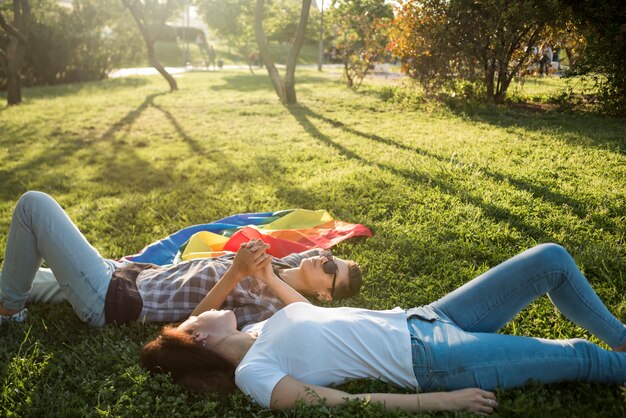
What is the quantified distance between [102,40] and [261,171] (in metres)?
20.2

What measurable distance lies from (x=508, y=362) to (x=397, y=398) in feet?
1.83

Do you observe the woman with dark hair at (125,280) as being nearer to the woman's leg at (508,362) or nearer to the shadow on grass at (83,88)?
the woman's leg at (508,362)

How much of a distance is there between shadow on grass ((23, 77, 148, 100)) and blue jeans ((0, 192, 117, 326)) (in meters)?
15.3

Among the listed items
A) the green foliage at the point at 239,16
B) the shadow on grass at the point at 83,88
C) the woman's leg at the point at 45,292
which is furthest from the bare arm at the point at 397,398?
the green foliage at the point at 239,16

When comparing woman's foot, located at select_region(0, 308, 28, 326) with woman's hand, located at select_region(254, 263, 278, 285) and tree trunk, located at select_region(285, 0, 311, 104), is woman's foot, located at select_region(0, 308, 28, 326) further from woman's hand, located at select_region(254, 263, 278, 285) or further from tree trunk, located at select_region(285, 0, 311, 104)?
tree trunk, located at select_region(285, 0, 311, 104)

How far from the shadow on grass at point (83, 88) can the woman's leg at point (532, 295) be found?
17204mm

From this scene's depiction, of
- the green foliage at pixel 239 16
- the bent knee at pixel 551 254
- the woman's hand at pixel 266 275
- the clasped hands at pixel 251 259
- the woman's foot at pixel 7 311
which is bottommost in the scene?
the woman's foot at pixel 7 311

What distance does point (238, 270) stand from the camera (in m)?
3.07

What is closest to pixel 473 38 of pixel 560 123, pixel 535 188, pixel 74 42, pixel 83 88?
pixel 560 123

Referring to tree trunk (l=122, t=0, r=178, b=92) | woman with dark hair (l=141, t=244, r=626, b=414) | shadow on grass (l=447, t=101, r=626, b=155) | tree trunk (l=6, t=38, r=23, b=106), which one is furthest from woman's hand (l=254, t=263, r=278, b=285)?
tree trunk (l=122, t=0, r=178, b=92)

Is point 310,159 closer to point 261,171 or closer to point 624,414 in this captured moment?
point 261,171

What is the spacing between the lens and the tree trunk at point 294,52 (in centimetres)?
1219

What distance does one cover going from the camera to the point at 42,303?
3854mm

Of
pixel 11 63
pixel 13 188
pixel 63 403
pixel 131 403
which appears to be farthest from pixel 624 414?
pixel 11 63
